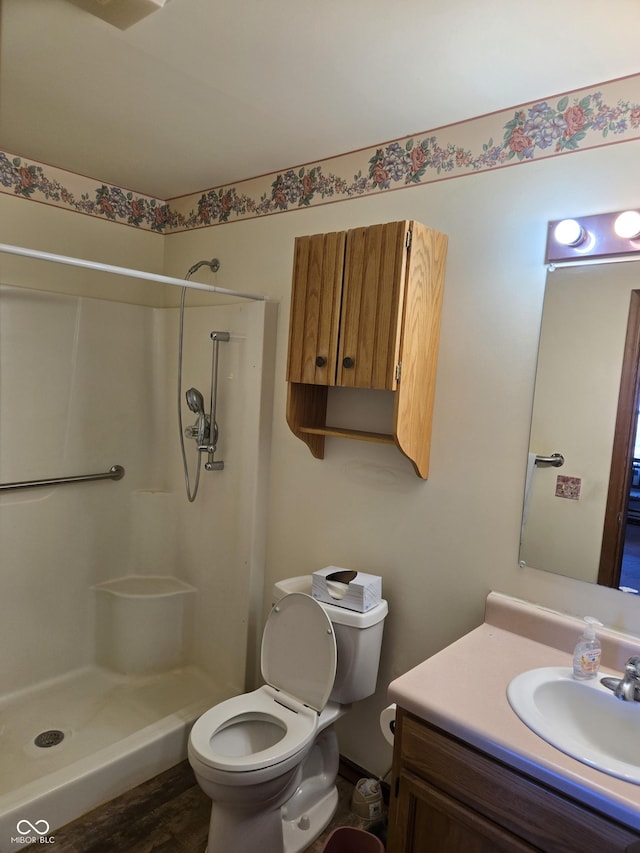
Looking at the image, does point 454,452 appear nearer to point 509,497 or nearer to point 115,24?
point 509,497

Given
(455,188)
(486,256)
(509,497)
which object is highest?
(455,188)

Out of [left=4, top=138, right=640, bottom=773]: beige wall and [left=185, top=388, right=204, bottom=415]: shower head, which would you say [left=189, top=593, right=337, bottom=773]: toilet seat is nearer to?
[left=4, top=138, right=640, bottom=773]: beige wall

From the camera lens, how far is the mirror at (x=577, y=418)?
4.99 feet

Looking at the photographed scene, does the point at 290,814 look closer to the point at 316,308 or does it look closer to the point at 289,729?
the point at 289,729

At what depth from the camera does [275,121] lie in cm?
189

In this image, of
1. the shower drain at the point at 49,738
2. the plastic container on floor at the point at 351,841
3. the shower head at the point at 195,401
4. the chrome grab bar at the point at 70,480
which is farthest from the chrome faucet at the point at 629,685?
the chrome grab bar at the point at 70,480

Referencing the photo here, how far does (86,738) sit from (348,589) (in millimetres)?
1279

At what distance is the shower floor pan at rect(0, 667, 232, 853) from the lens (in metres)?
1.86

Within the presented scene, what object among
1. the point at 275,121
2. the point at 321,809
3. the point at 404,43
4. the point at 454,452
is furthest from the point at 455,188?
the point at 321,809

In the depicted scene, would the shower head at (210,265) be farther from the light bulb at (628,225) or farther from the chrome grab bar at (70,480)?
the light bulb at (628,225)

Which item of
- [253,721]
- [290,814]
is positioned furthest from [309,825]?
[253,721]

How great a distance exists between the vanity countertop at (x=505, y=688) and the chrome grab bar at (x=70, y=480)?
6.18 ft

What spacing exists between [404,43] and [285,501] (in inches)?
67.1

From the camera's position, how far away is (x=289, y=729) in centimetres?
180
